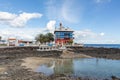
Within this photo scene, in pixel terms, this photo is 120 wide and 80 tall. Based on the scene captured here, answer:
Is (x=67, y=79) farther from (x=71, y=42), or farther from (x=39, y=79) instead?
(x=71, y=42)

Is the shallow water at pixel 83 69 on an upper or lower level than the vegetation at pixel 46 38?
lower

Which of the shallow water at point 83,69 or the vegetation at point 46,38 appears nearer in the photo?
the shallow water at point 83,69

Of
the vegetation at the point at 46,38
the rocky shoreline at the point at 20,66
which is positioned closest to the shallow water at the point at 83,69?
the rocky shoreline at the point at 20,66

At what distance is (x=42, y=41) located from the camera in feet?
440

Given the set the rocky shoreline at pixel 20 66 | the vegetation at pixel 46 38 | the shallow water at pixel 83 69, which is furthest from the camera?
the vegetation at pixel 46 38

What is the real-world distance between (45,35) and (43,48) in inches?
2061

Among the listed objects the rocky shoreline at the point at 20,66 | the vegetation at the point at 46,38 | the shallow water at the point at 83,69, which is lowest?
the shallow water at the point at 83,69

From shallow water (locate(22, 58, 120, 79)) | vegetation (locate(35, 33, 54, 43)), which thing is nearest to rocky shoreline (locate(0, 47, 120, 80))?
shallow water (locate(22, 58, 120, 79))

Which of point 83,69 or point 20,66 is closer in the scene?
point 83,69

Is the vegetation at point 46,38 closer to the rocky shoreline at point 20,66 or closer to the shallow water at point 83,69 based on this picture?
the rocky shoreline at point 20,66

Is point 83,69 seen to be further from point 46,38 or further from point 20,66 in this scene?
point 46,38

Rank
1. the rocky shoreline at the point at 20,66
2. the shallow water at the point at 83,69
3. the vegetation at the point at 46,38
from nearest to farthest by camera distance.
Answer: the rocky shoreline at the point at 20,66 < the shallow water at the point at 83,69 < the vegetation at the point at 46,38

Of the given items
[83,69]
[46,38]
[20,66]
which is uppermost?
[46,38]

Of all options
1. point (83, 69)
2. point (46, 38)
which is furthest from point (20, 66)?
point (46, 38)
